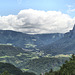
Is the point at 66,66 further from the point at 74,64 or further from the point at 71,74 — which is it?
the point at 71,74

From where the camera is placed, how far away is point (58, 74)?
10925 cm

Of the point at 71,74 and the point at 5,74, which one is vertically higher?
the point at 71,74

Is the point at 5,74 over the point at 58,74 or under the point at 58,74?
under

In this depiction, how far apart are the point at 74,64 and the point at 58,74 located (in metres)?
17.8

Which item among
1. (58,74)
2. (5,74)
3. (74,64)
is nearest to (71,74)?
(58,74)

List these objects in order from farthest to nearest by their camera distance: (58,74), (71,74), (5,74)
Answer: (5,74) < (58,74) < (71,74)

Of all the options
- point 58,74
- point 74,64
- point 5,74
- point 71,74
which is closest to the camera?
point 71,74

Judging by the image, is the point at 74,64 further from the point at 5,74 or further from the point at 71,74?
the point at 5,74

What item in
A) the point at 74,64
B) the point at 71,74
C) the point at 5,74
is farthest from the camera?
the point at 5,74

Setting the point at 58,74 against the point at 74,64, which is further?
the point at 74,64

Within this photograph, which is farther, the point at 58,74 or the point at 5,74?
the point at 5,74

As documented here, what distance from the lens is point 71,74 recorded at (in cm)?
9719

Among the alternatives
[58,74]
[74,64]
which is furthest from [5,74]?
[74,64]

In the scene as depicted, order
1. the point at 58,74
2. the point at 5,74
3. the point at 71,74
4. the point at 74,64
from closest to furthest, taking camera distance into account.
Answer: the point at 71,74 < the point at 58,74 < the point at 74,64 < the point at 5,74
